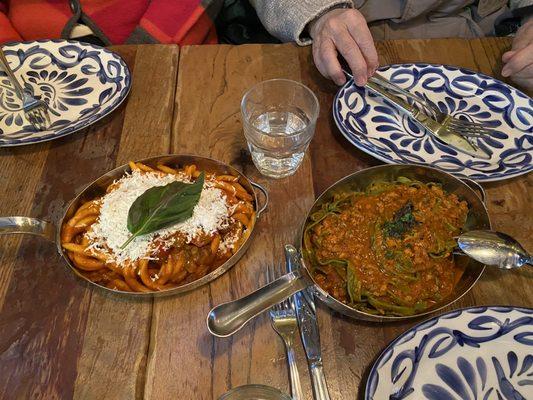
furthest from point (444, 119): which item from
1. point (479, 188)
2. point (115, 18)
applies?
point (115, 18)

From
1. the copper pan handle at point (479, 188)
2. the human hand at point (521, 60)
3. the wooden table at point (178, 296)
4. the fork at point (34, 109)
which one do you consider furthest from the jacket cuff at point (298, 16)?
the fork at point (34, 109)

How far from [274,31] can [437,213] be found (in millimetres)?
1039

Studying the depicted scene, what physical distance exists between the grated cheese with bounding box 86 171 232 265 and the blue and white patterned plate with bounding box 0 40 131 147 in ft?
1.13

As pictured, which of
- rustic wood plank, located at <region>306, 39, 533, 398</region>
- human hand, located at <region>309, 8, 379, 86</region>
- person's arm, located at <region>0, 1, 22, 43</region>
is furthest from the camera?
person's arm, located at <region>0, 1, 22, 43</region>

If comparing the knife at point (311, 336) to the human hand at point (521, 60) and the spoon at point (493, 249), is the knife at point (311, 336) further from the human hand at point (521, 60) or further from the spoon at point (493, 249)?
the human hand at point (521, 60)

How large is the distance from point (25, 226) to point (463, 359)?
1.03 meters

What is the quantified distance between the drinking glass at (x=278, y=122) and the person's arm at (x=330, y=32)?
0.21 m

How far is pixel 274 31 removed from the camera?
1.74 metres

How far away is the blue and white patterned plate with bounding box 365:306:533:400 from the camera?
845 millimetres

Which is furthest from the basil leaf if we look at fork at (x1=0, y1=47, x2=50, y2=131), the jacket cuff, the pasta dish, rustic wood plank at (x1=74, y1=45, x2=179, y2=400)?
the jacket cuff

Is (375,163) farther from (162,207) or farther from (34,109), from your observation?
(34,109)

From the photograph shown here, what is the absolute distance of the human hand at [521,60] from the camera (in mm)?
1439

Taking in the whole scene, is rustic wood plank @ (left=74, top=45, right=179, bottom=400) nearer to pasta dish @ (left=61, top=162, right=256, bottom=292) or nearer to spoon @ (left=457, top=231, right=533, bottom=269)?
pasta dish @ (left=61, top=162, right=256, bottom=292)

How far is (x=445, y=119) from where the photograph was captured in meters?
1.37
